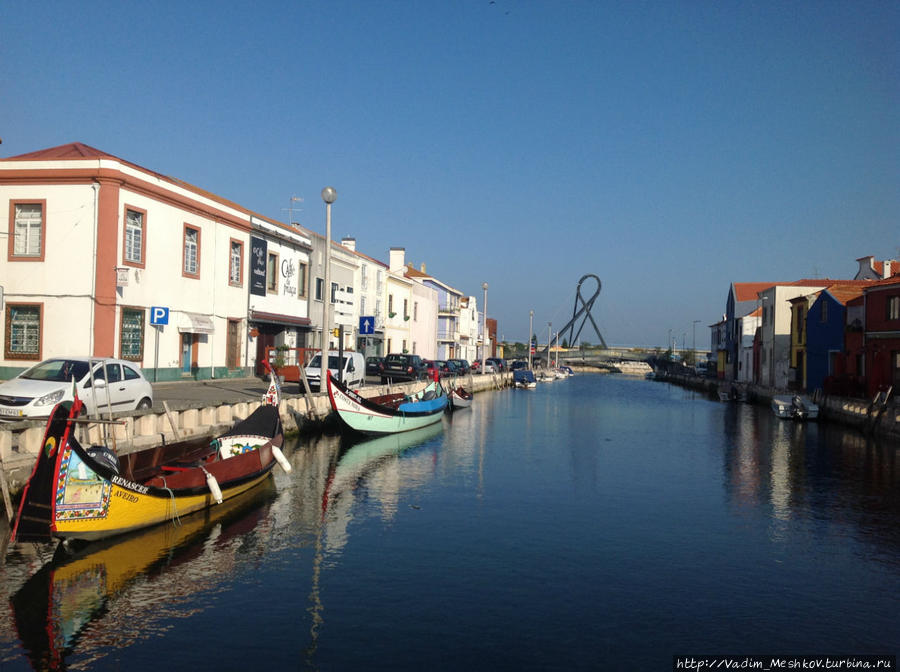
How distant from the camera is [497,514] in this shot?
1628cm

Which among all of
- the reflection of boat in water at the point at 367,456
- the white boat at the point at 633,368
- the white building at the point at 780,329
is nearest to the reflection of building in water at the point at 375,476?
the reflection of boat in water at the point at 367,456

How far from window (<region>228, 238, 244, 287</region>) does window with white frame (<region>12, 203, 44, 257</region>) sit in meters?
9.43

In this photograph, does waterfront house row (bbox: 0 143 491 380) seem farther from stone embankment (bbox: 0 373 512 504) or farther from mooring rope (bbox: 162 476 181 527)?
mooring rope (bbox: 162 476 181 527)

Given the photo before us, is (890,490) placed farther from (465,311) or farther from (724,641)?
(465,311)

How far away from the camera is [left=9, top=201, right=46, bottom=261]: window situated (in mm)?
27594

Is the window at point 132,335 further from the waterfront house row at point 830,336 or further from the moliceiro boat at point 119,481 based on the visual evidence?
the waterfront house row at point 830,336

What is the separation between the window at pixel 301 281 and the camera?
1729 inches

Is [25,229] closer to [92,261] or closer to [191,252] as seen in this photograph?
[92,261]

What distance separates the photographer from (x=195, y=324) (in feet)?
107

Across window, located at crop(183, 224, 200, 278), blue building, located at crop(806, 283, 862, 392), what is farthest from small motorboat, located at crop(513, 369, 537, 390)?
window, located at crop(183, 224, 200, 278)

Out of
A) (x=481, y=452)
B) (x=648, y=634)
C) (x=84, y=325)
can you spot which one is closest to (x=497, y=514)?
(x=648, y=634)

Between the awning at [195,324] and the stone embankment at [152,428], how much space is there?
7416 mm

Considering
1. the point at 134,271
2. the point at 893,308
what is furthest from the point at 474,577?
the point at 893,308

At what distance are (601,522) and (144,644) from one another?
9.75m
